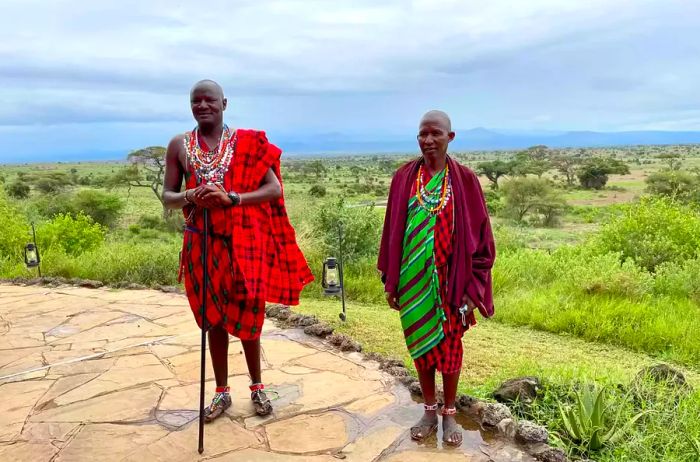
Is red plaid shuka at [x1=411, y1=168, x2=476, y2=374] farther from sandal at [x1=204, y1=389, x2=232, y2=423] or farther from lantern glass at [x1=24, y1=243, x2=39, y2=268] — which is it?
lantern glass at [x1=24, y1=243, x2=39, y2=268]

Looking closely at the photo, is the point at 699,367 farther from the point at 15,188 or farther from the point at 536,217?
the point at 15,188

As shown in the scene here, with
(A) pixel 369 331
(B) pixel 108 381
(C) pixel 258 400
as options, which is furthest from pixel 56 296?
(C) pixel 258 400

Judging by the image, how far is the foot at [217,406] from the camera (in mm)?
3143

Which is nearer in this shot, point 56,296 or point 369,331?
point 369,331

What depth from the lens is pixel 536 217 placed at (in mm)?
26250

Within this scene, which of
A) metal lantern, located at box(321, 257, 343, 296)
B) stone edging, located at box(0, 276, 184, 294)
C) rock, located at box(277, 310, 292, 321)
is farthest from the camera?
stone edging, located at box(0, 276, 184, 294)

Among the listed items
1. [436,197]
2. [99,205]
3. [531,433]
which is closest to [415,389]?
[531,433]

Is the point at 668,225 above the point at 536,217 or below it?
above

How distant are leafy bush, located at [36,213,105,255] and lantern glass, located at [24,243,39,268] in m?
1.79

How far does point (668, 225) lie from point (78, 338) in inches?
324

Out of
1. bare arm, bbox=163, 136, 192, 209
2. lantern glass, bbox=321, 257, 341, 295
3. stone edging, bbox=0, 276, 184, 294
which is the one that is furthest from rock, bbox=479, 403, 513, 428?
stone edging, bbox=0, 276, 184, 294

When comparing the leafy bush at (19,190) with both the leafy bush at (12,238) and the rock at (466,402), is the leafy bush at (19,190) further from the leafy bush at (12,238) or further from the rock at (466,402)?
the rock at (466,402)

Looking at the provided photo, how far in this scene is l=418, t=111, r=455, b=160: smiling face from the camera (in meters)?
2.68

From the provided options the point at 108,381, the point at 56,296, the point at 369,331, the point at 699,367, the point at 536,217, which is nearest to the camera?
the point at 108,381
